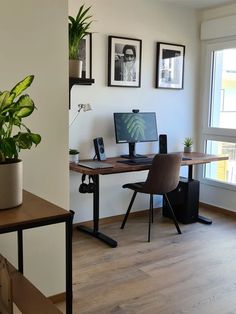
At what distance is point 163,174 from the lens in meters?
3.55

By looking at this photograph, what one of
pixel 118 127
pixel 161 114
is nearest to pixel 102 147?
pixel 118 127

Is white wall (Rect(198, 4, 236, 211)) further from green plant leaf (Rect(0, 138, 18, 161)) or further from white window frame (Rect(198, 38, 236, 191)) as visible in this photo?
green plant leaf (Rect(0, 138, 18, 161))

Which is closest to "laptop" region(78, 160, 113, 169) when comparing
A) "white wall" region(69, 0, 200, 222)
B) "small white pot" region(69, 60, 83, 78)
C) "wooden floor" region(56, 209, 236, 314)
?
"white wall" region(69, 0, 200, 222)

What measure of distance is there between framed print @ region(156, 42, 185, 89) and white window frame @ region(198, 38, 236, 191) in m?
0.35

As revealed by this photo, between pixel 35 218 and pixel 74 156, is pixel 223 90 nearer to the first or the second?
pixel 74 156

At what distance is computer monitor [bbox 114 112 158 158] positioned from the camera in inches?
154

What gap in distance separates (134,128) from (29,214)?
2602 millimetres

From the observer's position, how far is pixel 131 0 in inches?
159

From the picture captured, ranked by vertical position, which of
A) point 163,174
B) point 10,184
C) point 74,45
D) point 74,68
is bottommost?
point 163,174

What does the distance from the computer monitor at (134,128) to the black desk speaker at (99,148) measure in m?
0.17

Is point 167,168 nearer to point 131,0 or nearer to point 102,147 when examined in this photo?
point 102,147

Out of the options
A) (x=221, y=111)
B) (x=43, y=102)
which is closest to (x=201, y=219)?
(x=221, y=111)

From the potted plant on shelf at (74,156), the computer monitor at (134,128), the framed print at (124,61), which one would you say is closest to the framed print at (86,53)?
the framed print at (124,61)

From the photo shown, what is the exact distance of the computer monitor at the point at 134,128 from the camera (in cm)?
391
